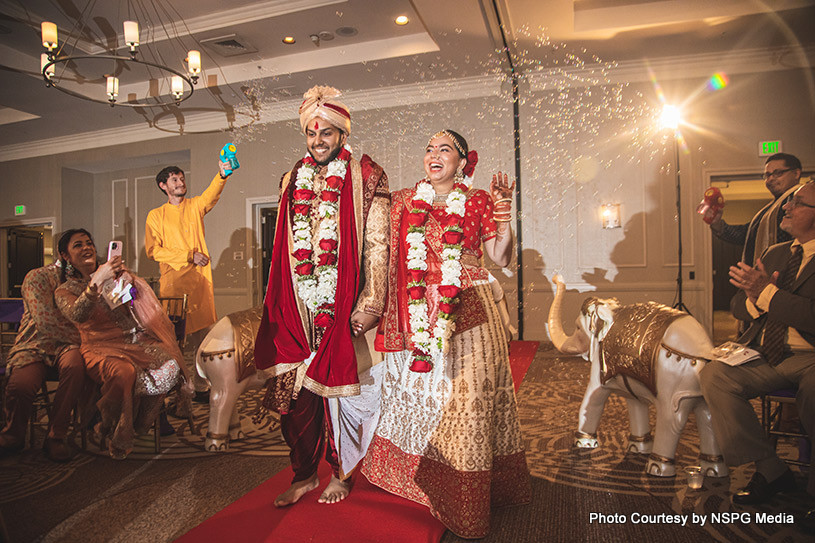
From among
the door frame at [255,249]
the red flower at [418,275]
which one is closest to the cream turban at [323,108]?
the red flower at [418,275]

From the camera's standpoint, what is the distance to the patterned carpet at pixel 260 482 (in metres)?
2.13

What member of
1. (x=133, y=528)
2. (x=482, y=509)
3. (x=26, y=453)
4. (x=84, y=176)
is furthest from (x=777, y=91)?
(x=84, y=176)

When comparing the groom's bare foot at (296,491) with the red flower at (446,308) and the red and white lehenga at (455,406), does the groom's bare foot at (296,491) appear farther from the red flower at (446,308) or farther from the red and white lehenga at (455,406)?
the red flower at (446,308)

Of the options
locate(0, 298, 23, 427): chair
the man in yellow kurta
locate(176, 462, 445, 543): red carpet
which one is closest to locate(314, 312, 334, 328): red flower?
locate(176, 462, 445, 543): red carpet

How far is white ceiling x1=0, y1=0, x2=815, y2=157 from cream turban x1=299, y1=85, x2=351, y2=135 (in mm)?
3849

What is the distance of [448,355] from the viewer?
7.24 ft

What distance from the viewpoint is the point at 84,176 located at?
9031 millimetres

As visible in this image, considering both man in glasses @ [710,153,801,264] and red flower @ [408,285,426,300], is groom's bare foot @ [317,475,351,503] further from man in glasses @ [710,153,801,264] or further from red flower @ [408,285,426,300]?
man in glasses @ [710,153,801,264]

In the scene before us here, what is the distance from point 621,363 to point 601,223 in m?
4.74

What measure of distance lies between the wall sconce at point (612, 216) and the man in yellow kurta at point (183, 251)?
523 cm

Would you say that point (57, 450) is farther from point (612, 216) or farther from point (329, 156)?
point (612, 216)

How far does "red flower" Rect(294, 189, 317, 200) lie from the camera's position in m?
2.36

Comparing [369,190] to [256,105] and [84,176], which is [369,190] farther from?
[84,176]

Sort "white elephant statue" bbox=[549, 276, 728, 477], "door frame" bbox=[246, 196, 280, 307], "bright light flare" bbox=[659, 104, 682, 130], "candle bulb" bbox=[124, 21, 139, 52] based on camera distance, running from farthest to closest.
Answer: "door frame" bbox=[246, 196, 280, 307] < "bright light flare" bbox=[659, 104, 682, 130] < "candle bulb" bbox=[124, 21, 139, 52] < "white elephant statue" bbox=[549, 276, 728, 477]
